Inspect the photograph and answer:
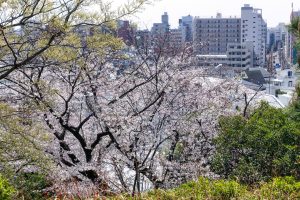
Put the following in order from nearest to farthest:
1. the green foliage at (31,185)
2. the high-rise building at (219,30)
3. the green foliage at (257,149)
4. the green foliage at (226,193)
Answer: the green foliage at (226,193) < the green foliage at (31,185) < the green foliage at (257,149) < the high-rise building at (219,30)

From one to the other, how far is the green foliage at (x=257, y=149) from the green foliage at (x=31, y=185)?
3127mm

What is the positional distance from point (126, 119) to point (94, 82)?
116cm

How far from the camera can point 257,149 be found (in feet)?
25.3

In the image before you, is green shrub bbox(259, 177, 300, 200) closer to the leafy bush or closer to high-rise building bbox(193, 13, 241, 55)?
the leafy bush

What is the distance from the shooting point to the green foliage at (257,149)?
288 inches

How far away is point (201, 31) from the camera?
75.4 meters

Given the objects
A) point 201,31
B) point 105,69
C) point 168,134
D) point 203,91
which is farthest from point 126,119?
point 201,31

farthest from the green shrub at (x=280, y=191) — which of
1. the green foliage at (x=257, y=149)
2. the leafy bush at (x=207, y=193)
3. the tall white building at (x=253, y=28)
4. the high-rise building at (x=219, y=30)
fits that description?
the tall white building at (x=253, y=28)

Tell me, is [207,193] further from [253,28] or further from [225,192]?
[253,28]

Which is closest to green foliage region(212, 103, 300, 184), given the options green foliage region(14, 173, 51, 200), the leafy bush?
the leafy bush

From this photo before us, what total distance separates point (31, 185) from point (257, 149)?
3.93 meters

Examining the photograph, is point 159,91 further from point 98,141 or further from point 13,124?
point 13,124

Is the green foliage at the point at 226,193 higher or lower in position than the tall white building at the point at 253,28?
lower

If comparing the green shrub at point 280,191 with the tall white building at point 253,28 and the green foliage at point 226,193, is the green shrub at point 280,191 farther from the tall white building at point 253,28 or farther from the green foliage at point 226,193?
the tall white building at point 253,28
